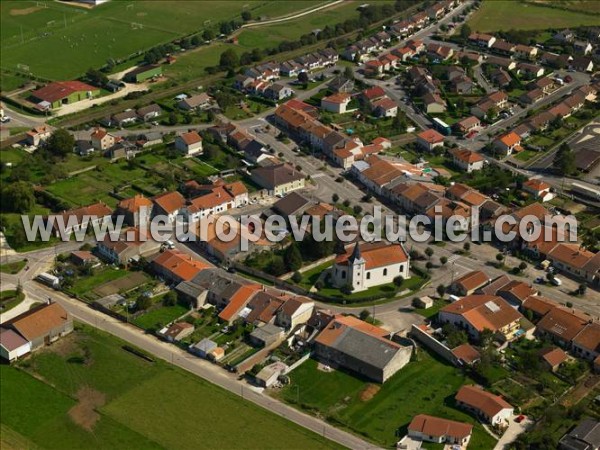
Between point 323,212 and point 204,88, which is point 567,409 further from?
point 204,88

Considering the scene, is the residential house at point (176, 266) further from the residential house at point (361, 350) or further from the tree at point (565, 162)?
the tree at point (565, 162)

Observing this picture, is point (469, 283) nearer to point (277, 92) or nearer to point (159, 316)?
point (159, 316)

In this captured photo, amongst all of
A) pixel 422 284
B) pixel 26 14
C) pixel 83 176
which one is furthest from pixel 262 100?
pixel 26 14

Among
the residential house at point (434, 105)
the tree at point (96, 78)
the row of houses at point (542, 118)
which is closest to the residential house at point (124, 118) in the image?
the tree at point (96, 78)

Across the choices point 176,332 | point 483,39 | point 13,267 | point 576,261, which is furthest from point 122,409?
point 483,39

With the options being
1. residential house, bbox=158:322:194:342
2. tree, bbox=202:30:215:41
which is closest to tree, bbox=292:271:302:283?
residential house, bbox=158:322:194:342

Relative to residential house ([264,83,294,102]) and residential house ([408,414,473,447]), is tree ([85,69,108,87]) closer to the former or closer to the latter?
residential house ([264,83,294,102])

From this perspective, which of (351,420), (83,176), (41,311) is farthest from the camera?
(83,176)
